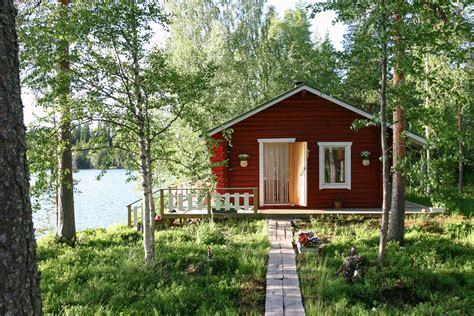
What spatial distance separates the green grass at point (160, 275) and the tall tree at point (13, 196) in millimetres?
3363

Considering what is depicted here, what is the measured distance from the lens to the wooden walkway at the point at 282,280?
611 centimetres

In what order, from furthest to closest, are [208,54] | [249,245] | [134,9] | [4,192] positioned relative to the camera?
[208,54], [249,245], [134,9], [4,192]

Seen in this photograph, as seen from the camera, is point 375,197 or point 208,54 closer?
point 375,197

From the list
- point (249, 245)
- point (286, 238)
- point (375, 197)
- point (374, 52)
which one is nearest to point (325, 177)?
point (375, 197)

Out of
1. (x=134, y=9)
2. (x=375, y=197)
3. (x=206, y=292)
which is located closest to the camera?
(x=206, y=292)

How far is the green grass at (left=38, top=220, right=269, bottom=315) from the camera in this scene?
624cm

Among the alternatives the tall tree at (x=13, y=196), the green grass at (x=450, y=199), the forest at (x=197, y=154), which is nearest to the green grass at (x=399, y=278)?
the forest at (x=197, y=154)

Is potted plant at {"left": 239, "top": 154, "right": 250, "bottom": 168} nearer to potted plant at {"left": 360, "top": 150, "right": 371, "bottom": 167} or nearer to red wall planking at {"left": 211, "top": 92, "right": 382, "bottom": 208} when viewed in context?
red wall planking at {"left": 211, "top": 92, "right": 382, "bottom": 208}

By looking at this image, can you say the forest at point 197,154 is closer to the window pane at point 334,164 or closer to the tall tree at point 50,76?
the tall tree at point 50,76

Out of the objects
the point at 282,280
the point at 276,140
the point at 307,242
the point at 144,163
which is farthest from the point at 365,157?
the point at 144,163

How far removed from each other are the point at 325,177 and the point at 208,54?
39.6ft

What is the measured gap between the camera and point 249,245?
9.89 m

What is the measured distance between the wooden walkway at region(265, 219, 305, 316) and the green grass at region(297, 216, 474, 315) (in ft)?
0.52

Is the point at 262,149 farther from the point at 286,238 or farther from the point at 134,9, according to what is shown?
the point at 134,9
